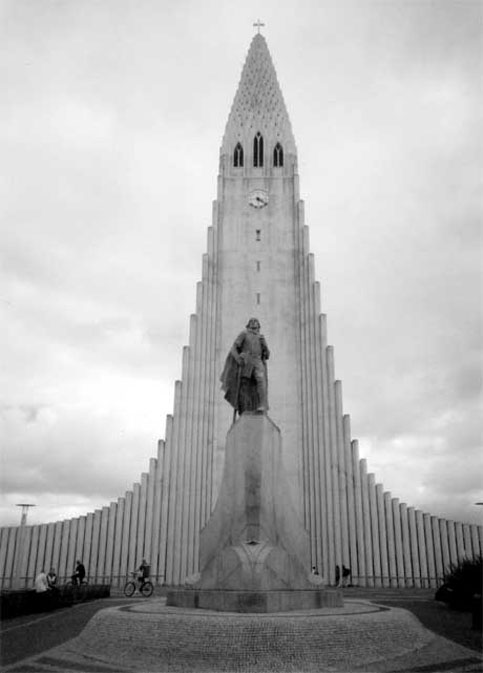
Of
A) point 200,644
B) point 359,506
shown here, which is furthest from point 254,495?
point 359,506

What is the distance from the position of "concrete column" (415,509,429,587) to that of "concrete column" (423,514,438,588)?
0.50 ft

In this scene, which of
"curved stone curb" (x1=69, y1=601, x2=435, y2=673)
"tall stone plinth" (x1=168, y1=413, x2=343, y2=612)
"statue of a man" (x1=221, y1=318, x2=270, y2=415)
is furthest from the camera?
"statue of a man" (x1=221, y1=318, x2=270, y2=415)

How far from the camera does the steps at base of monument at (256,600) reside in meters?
8.59

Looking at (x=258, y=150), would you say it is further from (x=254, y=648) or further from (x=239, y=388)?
(x=254, y=648)

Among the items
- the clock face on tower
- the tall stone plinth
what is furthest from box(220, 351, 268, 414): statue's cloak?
the clock face on tower

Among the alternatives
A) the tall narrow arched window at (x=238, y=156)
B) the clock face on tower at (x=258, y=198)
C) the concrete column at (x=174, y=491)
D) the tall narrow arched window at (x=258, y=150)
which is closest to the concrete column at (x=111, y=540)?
the concrete column at (x=174, y=491)

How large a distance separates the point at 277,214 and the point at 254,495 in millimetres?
29877

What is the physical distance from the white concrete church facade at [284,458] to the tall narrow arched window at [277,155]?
4.36ft

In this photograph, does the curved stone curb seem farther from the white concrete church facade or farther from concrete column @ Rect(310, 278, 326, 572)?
concrete column @ Rect(310, 278, 326, 572)

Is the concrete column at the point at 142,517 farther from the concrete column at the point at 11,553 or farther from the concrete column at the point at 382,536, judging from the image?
the concrete column at the point at 382,536

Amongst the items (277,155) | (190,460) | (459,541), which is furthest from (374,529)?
(277,155)

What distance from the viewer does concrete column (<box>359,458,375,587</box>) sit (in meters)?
29.3

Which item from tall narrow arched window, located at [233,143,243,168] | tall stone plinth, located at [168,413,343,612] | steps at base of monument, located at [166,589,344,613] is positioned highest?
tall narrow arched window, located at [233,143,243,168]

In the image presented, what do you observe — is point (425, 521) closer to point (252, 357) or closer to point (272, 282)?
point (272, 282)
